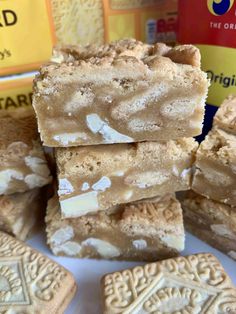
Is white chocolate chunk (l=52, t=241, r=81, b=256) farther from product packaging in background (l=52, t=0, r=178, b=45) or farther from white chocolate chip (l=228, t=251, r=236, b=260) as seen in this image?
product packaging in background (l=52, t=0, r=178, b=45)

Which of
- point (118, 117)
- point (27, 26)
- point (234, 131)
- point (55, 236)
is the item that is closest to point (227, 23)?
point (234, 131)

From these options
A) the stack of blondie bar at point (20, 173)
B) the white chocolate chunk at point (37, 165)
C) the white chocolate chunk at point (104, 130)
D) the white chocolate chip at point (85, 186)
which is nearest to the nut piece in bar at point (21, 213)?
the stack of blondie bar at point (20, 173)

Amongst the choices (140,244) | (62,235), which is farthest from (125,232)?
(62,235)

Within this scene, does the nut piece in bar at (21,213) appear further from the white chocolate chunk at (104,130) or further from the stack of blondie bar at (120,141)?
the white chocolate chunk at (104,130)

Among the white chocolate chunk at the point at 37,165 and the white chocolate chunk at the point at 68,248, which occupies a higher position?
the white chocolate chunk at the point at 37,165

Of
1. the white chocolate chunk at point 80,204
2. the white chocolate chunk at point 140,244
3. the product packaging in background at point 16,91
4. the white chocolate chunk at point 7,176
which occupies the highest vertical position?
the product packaging in background at point 16,91
